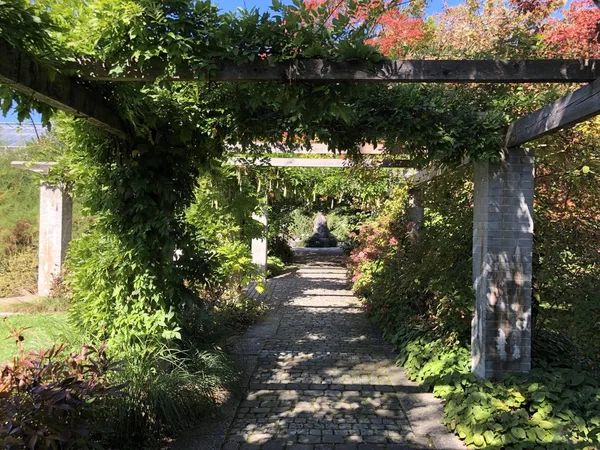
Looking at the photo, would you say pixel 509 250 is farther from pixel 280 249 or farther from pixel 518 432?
pixel 280 249

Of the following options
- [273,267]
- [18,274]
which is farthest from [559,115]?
[273,267]

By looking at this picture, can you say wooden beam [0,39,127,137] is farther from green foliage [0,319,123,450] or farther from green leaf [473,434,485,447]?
green leaf [473,434,485,447]

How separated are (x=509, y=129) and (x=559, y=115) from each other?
35.7 inches

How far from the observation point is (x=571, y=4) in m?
6.52

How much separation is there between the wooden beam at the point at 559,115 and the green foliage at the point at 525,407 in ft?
6.73

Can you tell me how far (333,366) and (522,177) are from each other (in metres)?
2.97

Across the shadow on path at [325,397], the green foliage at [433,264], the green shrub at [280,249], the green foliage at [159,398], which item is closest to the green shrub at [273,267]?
the green shrub at [280,249]

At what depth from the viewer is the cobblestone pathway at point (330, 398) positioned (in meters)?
3.52

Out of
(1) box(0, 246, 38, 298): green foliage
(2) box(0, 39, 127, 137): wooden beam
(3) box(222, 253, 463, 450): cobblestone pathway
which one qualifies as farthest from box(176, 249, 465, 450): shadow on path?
(1) box(0, 246, 38, 298): green foliage

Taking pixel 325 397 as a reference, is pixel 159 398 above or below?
above

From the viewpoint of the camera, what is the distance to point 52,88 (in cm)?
284

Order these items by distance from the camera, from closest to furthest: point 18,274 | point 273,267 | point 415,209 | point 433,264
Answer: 1. point 433,264
2. point 415,209
3. point 18,274
4. point 273,267

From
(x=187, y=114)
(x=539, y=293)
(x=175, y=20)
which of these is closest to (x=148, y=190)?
(x=187, y=114)

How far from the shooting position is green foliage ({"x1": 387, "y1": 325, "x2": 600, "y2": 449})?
325 cm
